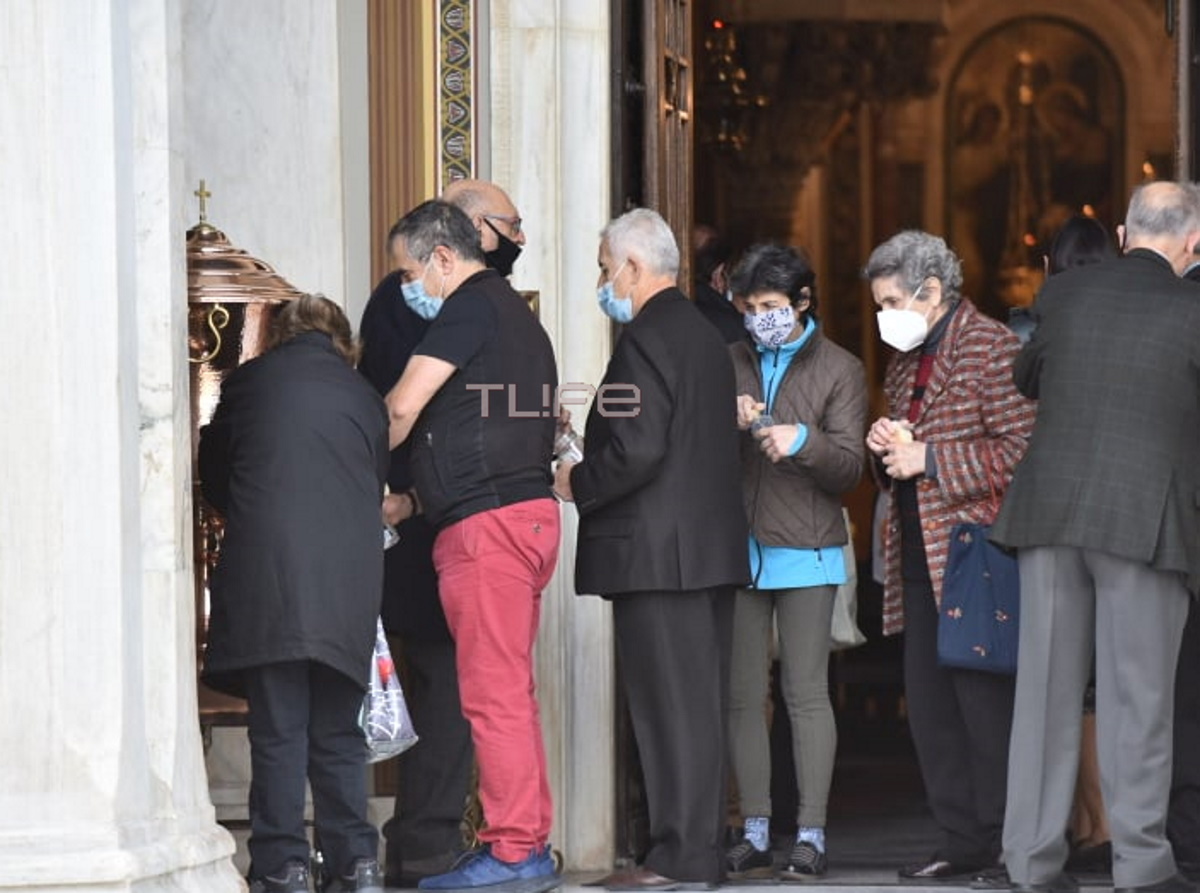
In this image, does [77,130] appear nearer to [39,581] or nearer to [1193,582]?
[39,581]

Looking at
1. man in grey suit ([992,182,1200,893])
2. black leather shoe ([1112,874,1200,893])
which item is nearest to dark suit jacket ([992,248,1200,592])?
man in grey suit ([992,182,1200,893])

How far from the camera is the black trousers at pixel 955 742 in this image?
8.45m

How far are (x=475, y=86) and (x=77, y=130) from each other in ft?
7.10

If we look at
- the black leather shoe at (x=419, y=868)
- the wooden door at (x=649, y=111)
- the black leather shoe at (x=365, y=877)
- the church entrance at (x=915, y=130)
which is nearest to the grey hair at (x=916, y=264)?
the wooden door at (x=649, y=111)

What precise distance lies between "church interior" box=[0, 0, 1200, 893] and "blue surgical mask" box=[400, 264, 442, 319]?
40cm

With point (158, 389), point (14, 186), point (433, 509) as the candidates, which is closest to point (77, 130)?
point (14, 186)

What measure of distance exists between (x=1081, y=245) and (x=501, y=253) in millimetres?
1636

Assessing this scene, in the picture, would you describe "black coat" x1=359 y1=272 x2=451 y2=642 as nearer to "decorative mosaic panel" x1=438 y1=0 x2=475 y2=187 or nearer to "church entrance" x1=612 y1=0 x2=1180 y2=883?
"decorative mosaic panel" x1=438 y1=0 x2=475 y2=187

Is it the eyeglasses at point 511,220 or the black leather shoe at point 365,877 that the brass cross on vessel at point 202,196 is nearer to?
the eyeglasses at point 511,220

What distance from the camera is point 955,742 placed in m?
8.57

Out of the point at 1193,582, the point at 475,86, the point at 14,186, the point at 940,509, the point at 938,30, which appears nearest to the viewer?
the point at 14,186

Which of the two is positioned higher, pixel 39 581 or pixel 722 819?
pixel 39 581

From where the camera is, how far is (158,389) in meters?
7.34

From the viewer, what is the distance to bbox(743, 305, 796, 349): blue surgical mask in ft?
28.5
